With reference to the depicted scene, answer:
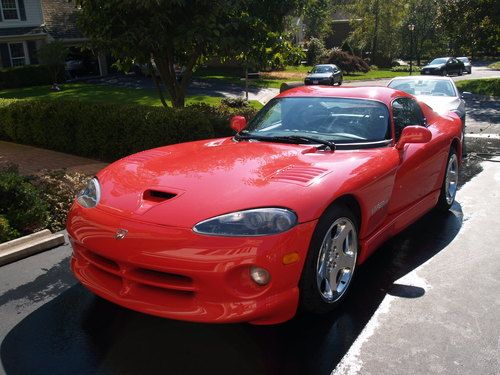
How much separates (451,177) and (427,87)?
498cm

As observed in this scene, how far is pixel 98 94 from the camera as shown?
77.4ft

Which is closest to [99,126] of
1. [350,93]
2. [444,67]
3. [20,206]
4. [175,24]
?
[175,24]

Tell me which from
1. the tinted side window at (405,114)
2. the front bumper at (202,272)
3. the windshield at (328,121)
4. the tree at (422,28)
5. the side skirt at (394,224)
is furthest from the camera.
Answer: the tree at (422,28)

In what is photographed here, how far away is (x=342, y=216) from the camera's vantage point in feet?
11.2

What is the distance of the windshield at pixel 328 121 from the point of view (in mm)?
4305

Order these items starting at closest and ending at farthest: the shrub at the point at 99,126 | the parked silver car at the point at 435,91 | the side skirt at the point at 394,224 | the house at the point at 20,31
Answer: the side skirt at the point at 394,224, the shrub at the point at 99,126, the parked silver car at the point at 435,91, the house at the point at 20,31

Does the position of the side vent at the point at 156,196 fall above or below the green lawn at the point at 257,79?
above

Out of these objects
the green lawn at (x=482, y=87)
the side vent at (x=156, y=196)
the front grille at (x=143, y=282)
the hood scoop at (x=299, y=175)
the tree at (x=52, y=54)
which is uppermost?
the tree at (x=52, y=54)

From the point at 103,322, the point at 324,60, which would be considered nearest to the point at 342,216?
the point at 103,322

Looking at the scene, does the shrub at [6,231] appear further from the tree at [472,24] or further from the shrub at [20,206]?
the tree at [472,24]

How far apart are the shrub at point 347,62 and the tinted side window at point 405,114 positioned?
4080cm

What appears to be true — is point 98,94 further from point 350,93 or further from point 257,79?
point 350,93

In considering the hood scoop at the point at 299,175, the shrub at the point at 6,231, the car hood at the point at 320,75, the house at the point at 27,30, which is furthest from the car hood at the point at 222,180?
the house at the point at 27,30

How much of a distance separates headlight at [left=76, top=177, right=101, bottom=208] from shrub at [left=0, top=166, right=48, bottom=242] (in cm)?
171
